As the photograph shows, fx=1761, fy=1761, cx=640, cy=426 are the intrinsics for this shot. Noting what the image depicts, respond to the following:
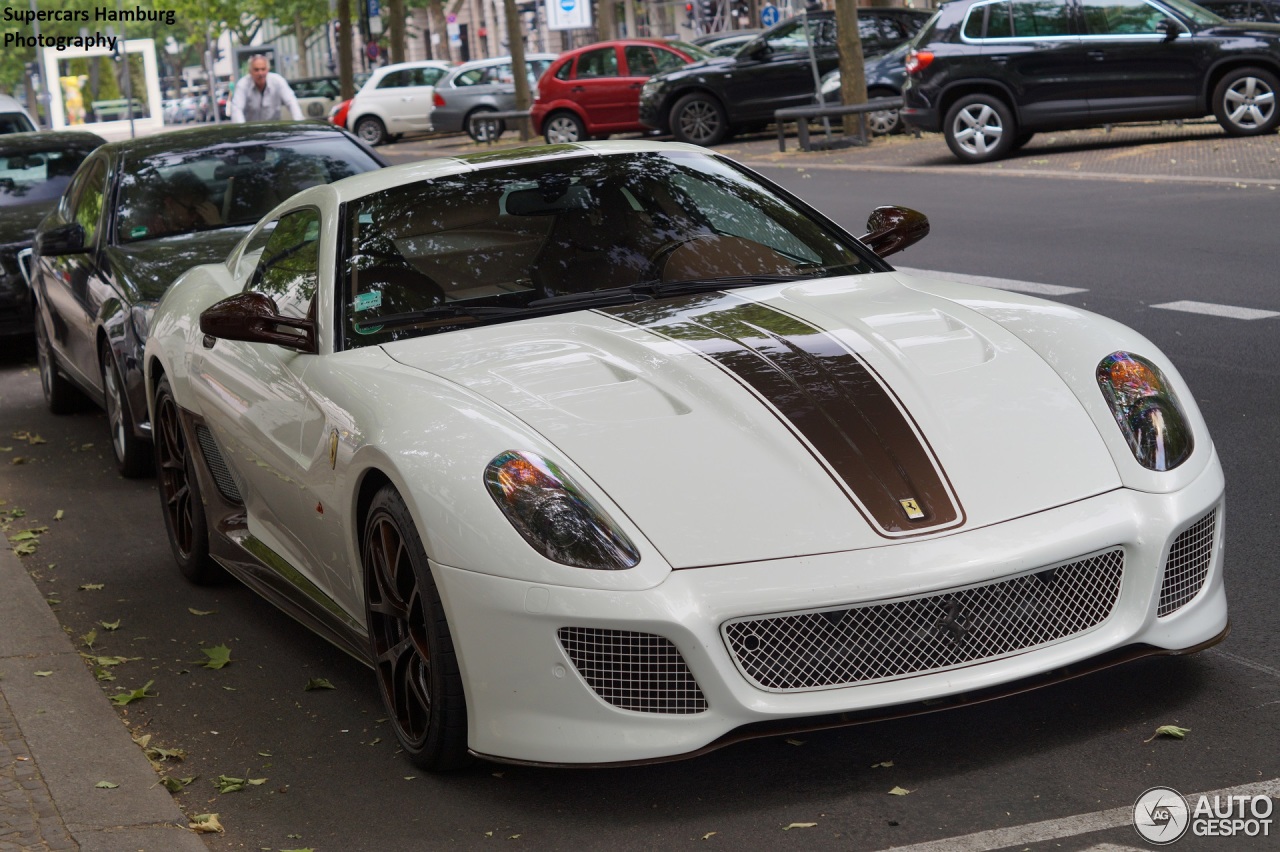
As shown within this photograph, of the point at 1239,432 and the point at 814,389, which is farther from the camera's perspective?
the point at 1239,432

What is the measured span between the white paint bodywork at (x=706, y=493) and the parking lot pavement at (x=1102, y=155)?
11.9 meters

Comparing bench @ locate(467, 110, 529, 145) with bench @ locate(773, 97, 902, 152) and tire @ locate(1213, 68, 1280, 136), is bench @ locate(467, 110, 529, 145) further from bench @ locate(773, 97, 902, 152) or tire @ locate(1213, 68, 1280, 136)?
tire @ locate(1213, 68, 1280, 136)

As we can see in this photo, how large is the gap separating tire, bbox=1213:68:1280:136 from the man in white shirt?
9.69 m

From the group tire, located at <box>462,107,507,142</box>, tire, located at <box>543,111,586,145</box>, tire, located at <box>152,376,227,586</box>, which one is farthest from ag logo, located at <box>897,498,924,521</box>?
tire, located at <box>462,107,507,142</box>

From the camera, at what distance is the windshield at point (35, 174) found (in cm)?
1281

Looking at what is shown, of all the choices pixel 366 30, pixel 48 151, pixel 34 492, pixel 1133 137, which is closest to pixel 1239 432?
pixel 34 492

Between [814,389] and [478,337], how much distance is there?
1.03m

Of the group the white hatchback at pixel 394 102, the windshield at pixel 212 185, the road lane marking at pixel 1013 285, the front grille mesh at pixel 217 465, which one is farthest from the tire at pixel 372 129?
the front grille mesh at pixel 217 465

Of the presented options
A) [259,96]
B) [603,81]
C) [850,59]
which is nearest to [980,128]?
[850,59]

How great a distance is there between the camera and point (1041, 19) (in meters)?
19.6

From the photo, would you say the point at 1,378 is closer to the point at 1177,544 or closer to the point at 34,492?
the point at 34,492

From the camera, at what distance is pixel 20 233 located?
12.1 m

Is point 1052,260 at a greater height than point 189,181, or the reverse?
point 189,181

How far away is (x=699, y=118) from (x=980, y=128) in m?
7.85
